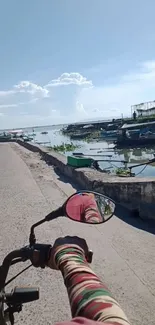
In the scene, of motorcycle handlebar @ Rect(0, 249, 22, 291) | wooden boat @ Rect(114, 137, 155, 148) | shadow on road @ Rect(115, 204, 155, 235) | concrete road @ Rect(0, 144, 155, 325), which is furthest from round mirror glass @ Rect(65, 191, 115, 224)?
wooden boat @ Rect(114, 137, 155, 148)

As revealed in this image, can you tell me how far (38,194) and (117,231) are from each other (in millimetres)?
4573

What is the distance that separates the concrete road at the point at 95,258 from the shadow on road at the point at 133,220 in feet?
0.50

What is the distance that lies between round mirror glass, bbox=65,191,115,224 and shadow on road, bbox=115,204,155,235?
472 centimetres

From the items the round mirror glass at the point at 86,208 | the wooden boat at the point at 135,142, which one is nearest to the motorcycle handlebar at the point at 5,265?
the round mirror glass at the point at 86,208

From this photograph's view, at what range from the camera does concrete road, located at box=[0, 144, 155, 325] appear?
372cm

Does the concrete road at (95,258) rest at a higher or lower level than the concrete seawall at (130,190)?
lower

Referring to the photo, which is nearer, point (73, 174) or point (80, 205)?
point (80, 205)

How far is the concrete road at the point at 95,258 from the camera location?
3.72 meters

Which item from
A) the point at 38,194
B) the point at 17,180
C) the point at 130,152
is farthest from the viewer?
the point at 130,152

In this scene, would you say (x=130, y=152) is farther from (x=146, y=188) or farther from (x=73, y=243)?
(x=73, y=243)

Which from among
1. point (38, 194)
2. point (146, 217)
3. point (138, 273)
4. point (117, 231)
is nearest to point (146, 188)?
point (146, 217)

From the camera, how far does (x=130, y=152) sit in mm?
39281

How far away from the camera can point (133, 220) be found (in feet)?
23.4

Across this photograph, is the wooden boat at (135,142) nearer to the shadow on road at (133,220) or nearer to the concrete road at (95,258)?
the concrete road at (95,258)
